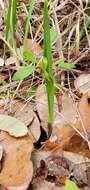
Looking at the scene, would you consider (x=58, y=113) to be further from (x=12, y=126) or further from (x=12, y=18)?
(x=12, y=18)

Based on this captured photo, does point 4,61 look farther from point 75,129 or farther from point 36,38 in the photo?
point 75,129

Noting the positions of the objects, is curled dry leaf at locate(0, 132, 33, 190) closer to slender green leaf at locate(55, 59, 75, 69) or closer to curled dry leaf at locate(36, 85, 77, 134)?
curled dry leaf at locate(36, 85, 77, 134)

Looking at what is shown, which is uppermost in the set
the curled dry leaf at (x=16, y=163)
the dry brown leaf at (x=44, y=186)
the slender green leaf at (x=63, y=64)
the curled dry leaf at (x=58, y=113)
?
the slender green leaf at (x=63, y=64)

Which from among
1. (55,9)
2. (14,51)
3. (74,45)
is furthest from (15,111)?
(55,9)

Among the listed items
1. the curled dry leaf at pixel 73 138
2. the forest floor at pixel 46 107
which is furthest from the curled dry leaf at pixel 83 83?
the curled dry leaf at pixel 73 138

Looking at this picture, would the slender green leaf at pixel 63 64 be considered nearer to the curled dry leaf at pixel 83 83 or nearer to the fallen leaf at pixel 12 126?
the curled dry leaf at pixel 83 83

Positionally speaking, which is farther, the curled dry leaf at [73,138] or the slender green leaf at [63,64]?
the slender green leaf at [63,64]

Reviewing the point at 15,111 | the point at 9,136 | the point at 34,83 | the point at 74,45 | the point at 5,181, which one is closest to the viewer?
the point at 5,181
